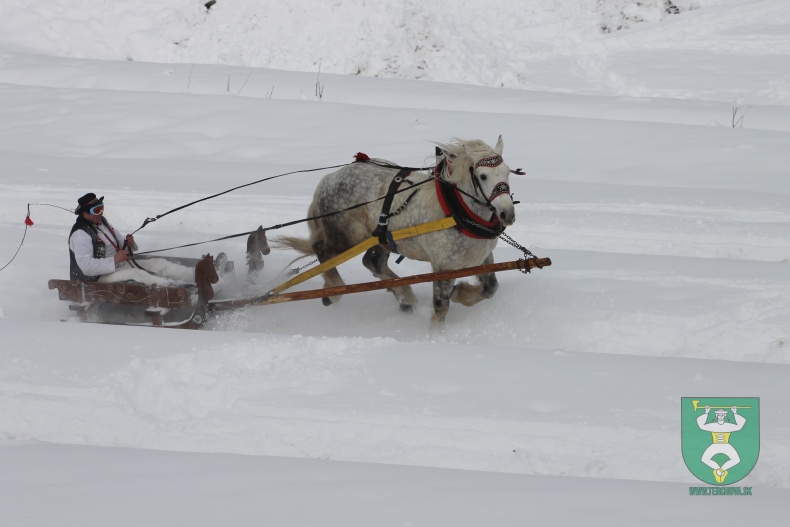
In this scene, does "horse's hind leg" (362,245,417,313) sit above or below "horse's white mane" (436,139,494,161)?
below

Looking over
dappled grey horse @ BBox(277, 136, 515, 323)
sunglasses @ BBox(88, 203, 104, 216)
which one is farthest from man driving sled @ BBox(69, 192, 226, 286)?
dappled grey horse @ BBox(277, 136, 515, 323)

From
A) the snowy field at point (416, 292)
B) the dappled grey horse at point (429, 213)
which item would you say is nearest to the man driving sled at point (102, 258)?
the snowy field at point (416, 292)

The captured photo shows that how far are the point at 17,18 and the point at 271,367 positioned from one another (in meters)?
13.4

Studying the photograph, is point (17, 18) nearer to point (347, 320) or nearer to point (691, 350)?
point (347, 320)

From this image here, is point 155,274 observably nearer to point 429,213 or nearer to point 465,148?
point 429,213

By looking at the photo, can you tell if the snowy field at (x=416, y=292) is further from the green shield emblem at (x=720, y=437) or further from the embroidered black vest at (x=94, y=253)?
the embroidered black vest at (x=94, y=253)

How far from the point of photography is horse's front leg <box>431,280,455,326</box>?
595 centimetres

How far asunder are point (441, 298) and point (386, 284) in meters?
0.42

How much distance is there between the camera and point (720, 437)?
13.6 ft

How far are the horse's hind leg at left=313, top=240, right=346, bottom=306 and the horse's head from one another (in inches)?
55.0

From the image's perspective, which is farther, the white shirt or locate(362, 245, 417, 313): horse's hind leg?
locate(362, 245, 417, 313): horse's hind leg

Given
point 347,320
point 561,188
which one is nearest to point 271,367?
point 347,320

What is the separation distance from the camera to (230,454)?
4.23 metres

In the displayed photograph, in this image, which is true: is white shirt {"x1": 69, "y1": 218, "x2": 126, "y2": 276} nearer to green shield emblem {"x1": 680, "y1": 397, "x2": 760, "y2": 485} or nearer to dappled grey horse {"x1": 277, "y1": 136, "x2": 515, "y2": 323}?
dappled grey horse {"x1": 277, "y1": 136, "x2": 515, "y2": 323}
